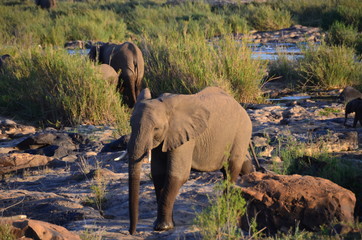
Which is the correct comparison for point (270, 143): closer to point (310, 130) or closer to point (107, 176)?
point (310, 130)

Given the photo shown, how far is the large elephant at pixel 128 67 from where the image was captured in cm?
1214

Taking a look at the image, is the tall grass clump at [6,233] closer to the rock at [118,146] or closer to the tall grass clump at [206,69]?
the rock at [118,146]

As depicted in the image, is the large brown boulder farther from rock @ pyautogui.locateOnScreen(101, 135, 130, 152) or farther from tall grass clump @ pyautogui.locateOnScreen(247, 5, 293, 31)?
tall grass clump @ pyautogui.locateOnScreen(247, 5, 293, 31)

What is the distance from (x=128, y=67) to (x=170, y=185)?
24.0 ft

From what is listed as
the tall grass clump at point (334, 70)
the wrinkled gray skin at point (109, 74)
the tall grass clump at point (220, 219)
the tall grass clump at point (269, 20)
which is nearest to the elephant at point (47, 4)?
the tall grass clump at point (269, 20)

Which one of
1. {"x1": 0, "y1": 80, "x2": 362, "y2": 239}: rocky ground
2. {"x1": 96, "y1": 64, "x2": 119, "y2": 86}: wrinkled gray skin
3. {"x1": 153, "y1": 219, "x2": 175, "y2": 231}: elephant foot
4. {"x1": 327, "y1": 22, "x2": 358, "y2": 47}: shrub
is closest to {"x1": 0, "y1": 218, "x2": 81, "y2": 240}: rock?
{"x1": 0, "y1": 80, "x2": 362, "y2": 239}: rocky ground

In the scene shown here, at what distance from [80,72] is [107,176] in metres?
4.50

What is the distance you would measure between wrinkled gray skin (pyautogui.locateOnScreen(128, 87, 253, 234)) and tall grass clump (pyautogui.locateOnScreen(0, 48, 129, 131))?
434 centimetres

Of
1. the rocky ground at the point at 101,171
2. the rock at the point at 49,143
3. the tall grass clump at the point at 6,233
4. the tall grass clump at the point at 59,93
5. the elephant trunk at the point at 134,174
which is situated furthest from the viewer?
the tall grass clump at the point at 59,93

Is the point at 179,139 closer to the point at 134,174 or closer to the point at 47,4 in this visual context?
the point at 134,174

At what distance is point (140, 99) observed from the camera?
16.5 feet

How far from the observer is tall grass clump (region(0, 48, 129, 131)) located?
10.8 m

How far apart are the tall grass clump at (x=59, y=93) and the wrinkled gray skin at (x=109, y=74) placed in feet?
0.83

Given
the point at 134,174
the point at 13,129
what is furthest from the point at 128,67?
the point at 134,174
